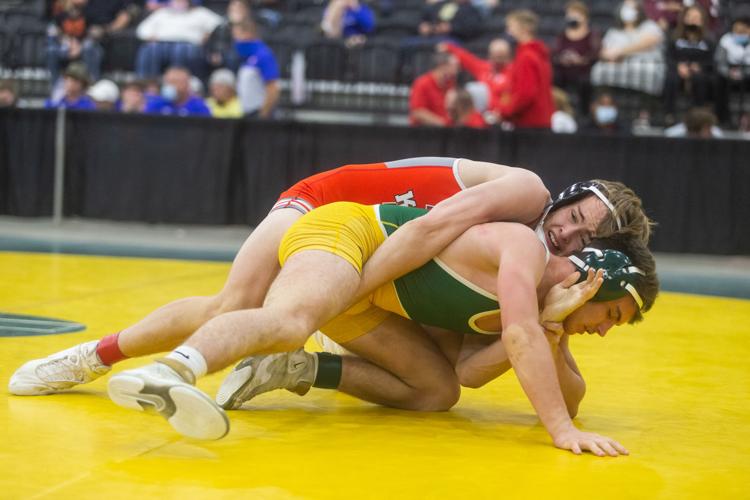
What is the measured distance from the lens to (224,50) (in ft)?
39.0

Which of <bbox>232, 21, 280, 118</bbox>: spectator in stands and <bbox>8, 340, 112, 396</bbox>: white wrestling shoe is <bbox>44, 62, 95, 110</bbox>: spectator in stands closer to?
<bbox>232, 21, 280, 118</bbox>: spectator in stands

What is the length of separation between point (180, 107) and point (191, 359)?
7.76 metres

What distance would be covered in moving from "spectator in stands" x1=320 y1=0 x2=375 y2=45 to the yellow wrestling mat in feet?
23.4

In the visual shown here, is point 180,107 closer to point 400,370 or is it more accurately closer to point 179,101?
point 179,101

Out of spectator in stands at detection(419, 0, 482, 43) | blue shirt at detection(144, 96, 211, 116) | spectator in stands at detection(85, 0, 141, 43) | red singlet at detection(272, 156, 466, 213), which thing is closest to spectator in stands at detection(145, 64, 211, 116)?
blue shirt at detection(144, 96, 211, 116)

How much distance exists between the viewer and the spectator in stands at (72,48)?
12.6 m

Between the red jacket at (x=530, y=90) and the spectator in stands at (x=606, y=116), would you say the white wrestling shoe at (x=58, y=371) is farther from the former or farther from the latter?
the spectator in stands at (x=606, y=116)

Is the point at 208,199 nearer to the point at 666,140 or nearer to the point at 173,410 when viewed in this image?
the point at 666,140

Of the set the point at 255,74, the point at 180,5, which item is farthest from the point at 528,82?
the point at 180,5

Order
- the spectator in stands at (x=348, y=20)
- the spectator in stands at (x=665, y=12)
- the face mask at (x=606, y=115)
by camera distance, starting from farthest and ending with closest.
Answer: the spectator in stands at (x=348, y=20), the spectator in stands at (x=665, y=12), the face mask at (x=606, y=115)

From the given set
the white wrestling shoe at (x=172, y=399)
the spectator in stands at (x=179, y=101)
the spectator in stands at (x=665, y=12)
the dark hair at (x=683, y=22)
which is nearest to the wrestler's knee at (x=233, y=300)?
the white wrestling shoe at (x=172, y=399)

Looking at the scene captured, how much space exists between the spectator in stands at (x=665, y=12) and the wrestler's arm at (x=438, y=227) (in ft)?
24.5

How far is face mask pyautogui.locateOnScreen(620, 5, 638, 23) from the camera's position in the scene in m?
10.7

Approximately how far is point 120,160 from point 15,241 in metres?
1.37
